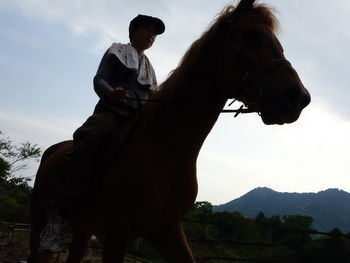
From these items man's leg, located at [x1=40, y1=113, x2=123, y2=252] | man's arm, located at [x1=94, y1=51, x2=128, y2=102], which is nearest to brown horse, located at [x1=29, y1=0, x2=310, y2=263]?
man's leg, located at [x1=40, y1=113, x2=123, y2=252]

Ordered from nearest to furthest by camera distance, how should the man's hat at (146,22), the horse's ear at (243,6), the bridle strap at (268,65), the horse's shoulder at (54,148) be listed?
1. the bridle strap at (268,65)
2. the horse's ear at (243,6)
3. the man's hat at (146,22)
4. the horse's shoulder at (54,148)

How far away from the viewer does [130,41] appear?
3.98 m

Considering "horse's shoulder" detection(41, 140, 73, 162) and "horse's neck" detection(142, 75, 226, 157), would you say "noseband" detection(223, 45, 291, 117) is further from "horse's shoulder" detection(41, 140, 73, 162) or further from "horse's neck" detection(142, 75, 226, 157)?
"horse's shoulder" detection(41, 140, 73, 162)

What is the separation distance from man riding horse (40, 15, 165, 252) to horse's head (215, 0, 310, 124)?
84 cm

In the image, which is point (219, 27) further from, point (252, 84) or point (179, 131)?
point (179, 131)

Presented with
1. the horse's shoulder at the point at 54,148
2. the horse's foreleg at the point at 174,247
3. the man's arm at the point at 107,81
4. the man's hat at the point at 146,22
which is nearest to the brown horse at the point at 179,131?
the horse's foreleg at the point at 174,247

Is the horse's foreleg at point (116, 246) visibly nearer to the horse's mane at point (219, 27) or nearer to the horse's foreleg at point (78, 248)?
the horse's mane at point (219, 27)

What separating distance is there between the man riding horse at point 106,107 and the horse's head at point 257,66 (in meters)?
0.84

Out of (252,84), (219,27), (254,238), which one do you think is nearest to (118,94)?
(219,27)

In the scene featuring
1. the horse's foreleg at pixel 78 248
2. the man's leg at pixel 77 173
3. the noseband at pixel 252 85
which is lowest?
the horse's foreleg at pixel 78 248

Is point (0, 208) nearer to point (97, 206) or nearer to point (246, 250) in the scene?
point (246, 250)

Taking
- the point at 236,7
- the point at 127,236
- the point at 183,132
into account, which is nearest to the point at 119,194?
the point at 127,236

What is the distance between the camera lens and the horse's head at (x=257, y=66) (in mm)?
2314

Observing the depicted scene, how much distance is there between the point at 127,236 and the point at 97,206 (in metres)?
0.47
